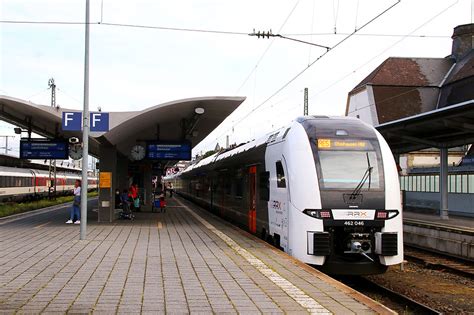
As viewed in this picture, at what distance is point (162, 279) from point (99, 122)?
688cm

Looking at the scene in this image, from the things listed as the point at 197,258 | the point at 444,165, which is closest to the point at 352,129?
the point at 197,258

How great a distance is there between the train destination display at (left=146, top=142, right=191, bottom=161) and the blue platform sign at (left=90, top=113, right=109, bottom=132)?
727 cm

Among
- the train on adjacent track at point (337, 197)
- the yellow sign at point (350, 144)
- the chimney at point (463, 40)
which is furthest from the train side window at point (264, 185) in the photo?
the chimney at point (463, 40)

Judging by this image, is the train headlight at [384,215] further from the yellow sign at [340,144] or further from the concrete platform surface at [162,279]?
the concrete platform surface at [162,279]

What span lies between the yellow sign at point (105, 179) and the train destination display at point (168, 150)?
2.92 metres

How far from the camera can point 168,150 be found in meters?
20.9

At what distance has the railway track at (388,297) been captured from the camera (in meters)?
8.19

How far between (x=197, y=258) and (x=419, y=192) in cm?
2157

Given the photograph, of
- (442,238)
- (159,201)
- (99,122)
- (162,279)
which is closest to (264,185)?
(99,122)

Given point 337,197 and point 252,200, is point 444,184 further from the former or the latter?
point 337,197

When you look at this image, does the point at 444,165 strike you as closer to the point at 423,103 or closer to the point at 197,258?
the point at 197,258

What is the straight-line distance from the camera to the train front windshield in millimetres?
9898

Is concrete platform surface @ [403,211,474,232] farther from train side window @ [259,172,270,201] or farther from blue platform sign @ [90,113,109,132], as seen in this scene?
blue platform sign @ [90,113,109,132]

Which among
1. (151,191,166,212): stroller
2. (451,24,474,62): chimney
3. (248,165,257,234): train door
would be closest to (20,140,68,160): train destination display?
(151,191,166,212): stroller
